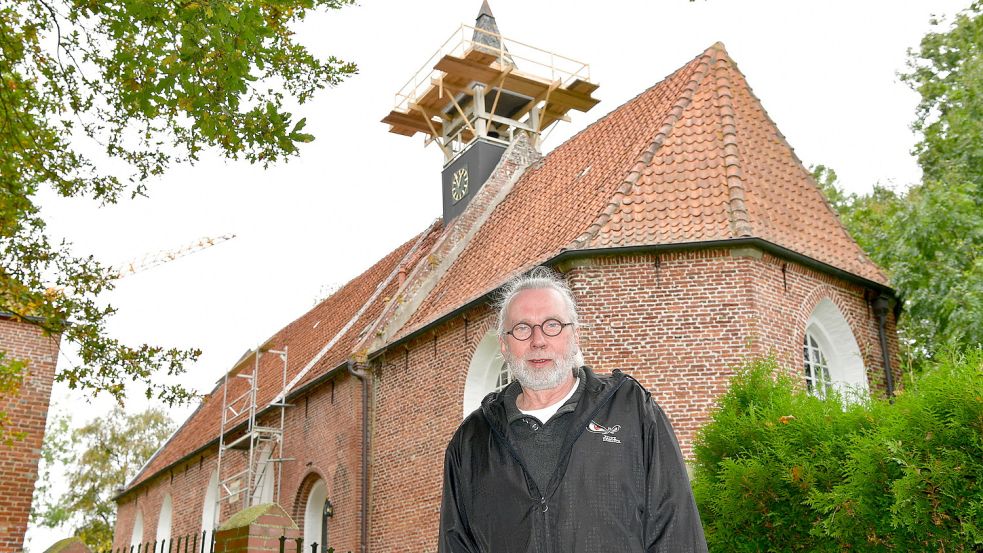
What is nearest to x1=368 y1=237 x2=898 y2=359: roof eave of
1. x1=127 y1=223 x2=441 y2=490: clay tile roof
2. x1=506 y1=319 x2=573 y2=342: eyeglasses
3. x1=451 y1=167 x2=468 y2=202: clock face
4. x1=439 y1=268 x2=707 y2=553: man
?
x1=127 y1=223 x2=441 y2=490: clay tile roof

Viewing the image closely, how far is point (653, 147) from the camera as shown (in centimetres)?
1335

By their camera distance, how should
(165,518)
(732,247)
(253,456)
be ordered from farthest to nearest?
(165,518), (253,456), (732,247)

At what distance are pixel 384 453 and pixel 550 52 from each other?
11.1 meters

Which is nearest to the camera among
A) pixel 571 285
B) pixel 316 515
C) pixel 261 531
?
pixel 261 531

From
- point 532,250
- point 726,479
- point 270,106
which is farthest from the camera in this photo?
point 532,250

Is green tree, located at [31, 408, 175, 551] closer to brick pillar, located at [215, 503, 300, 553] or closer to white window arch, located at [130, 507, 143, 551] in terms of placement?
white window arch, located at [130, 507, 143, 551]

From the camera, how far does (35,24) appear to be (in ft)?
26.2

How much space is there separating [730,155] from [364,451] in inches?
303

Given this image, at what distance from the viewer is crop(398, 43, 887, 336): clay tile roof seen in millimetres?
12000

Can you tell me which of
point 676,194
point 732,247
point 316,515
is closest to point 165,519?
point 316,515

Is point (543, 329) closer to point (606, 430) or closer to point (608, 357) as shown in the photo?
point (606, 430)

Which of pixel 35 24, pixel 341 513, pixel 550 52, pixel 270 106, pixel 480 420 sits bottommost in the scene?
pixel 480 420

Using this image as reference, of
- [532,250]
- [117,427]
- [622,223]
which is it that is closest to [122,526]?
[117,427]

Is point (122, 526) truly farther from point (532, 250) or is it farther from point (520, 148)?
point (532, 250)
